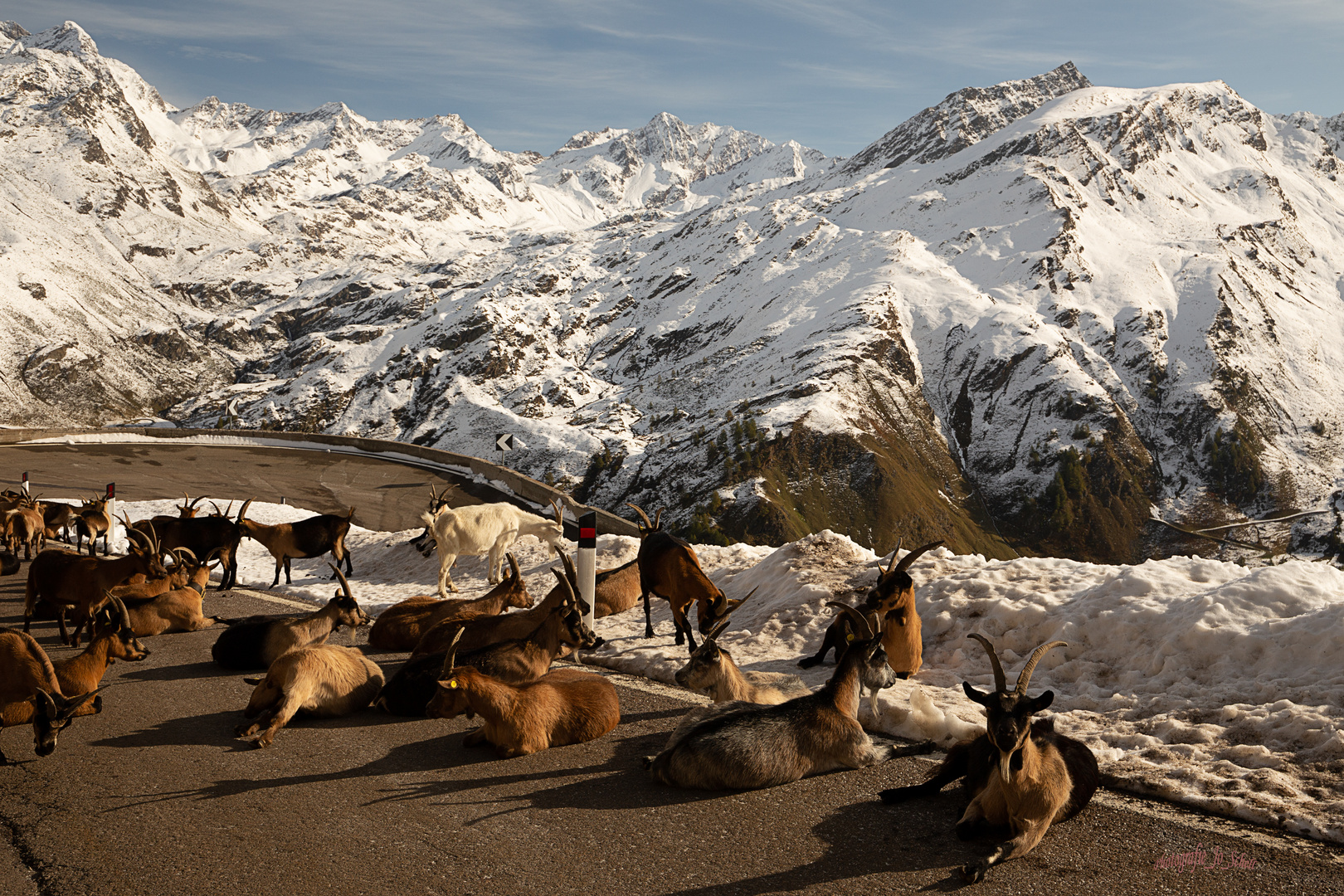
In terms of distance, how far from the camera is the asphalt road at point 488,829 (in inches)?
194

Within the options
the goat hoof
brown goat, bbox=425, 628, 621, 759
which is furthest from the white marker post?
the goat hoof

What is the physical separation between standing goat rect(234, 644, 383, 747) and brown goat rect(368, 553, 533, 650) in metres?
1.91

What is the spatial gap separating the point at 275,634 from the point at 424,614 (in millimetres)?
1727

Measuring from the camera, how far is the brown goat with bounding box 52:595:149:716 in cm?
797

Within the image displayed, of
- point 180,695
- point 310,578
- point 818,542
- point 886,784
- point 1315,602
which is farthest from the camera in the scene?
point 310,578

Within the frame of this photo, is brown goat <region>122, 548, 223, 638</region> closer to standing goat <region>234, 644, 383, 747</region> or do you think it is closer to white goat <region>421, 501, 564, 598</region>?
white goat <region>421, 501, 564, 598</region>

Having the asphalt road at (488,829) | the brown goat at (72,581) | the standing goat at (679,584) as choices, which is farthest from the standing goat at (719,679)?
the brown goat at (72,581)

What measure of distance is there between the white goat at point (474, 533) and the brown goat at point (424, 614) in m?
3.19

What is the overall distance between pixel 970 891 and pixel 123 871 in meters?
4.64

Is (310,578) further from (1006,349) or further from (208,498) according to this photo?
(1006,349)

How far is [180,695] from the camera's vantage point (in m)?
8.45

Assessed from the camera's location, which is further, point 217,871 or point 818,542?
point 818,542

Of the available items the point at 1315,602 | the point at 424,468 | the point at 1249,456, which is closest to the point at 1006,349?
the point at 1249,456

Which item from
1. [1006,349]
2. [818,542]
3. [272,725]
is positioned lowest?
[272,725]
